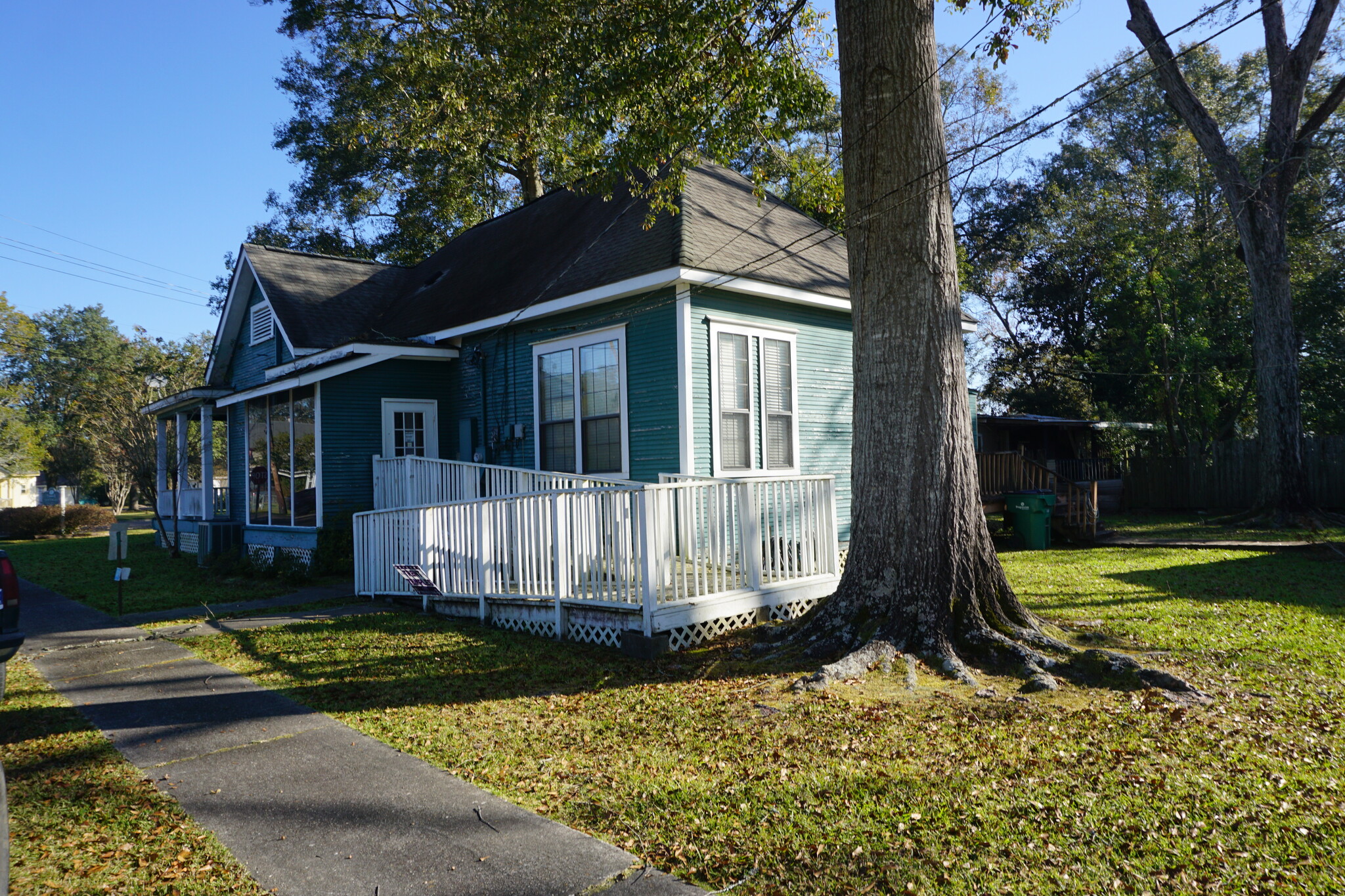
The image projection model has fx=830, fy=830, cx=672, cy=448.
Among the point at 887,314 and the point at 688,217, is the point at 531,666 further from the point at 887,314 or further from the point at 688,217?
the point at 688,217

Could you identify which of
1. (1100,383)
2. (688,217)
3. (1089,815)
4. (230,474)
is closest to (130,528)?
(230,474)

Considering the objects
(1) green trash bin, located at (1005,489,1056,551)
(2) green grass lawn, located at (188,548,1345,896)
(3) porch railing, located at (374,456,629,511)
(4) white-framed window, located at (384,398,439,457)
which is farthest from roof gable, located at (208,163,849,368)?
(1) green trash bin, located at (1005,489,1056,551)

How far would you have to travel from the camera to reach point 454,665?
309 inches

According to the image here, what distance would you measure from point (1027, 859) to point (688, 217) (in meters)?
10.0

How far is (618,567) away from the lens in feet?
26.8

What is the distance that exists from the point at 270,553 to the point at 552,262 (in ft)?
25.6

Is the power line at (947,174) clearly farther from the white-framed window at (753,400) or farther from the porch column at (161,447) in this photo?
the porch column at (161,447)

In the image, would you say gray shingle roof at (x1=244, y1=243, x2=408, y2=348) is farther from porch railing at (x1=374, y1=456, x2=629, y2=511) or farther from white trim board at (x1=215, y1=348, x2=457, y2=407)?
porch railing at (x1=374, y1=456, x2=629, y2=511)

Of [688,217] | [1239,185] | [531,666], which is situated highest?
[1239,185]

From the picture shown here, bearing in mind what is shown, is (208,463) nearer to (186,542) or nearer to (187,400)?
(187,400)

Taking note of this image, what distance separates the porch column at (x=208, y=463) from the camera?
18609 mm

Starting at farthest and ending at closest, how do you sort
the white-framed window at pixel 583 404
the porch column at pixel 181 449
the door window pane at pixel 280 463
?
the porch column at pixel 181 449 → the door window pane at pixel 280 463 → the white-framed window at pixel 583 404

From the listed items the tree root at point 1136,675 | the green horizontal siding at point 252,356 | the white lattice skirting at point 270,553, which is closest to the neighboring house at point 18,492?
the green horizontal siding at point 252,356

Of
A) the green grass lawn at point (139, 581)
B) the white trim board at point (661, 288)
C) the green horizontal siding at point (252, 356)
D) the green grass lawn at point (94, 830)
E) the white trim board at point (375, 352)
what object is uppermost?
the green horizontal siding at point (252, 356)
